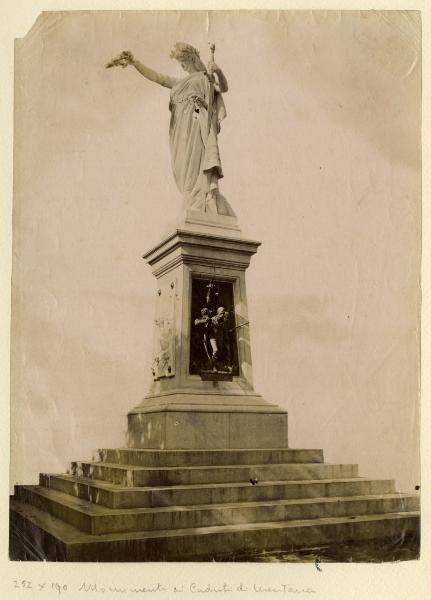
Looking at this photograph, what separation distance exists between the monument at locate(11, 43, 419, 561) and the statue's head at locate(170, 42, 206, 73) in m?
0.02

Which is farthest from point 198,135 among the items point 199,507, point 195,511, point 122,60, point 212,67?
point 195,511

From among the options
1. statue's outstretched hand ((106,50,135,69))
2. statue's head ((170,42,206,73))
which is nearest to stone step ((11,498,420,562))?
statue's outstretched hand ((106,50,135,69))

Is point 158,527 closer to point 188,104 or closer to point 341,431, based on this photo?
point 341,431

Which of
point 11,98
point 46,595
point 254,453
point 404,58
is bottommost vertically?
point 46,595

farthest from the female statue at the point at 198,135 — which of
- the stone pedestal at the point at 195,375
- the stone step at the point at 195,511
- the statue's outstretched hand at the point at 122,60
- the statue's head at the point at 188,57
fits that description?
the stone step at the point at 195,511

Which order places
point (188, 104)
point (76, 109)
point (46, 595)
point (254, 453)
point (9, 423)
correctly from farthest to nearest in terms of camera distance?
point (188, 104), point (76, 109), point (254, 453), point (9, 423), point (46, 595)

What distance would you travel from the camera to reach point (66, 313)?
9.79 meters

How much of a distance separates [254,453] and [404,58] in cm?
574

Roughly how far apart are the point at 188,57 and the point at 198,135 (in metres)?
1.33

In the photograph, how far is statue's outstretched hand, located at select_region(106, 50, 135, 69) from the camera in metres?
9.78

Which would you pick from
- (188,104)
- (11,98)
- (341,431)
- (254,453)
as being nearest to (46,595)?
(254,453)

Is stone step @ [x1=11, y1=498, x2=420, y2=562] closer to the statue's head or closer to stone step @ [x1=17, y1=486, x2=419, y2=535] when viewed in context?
stone step @ [x1=17, y1=486, x2=419, y2=535]

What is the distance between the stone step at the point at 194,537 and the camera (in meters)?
7.23

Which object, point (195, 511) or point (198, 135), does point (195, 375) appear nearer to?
point (195, 511)
